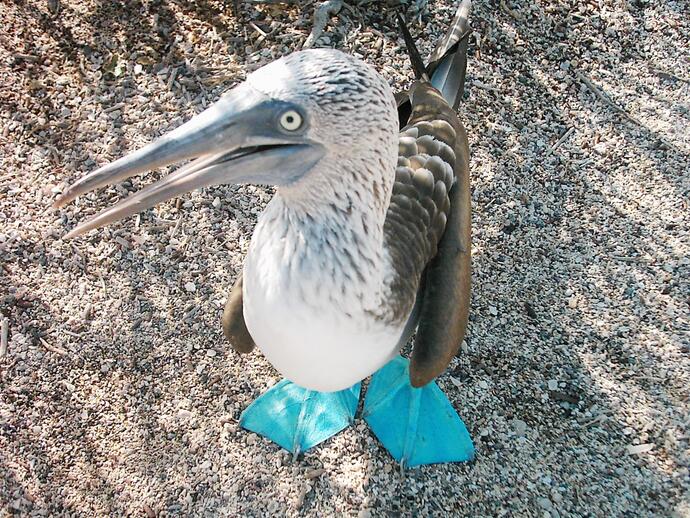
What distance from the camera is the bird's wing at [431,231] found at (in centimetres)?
254

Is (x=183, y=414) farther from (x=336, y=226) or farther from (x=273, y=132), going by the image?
(x=273, y=132)

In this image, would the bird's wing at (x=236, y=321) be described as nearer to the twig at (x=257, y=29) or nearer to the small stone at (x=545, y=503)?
the small stone at (x=545, y=503)

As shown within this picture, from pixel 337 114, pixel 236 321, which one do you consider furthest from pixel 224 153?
pixel 236 321

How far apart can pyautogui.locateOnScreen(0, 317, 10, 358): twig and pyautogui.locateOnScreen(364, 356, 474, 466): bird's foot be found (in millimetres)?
1827

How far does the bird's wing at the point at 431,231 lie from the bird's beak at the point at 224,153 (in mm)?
688

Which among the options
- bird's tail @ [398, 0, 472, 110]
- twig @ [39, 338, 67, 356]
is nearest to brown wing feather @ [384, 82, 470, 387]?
bird's tail @ [398, 0, 472, 110]

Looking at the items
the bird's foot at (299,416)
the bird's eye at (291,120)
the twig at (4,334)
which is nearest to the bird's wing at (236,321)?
the bird's foot at (299,416)

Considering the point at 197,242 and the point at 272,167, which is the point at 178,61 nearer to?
the point at 197,242

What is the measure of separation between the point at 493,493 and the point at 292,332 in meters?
1.57

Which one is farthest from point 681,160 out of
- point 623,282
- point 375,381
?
point 375,381

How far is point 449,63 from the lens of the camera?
3484 mm

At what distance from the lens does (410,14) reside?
4.42 m

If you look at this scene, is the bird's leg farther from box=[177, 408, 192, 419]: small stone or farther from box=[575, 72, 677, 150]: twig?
box=[177, 408, 192, 419]: small stone

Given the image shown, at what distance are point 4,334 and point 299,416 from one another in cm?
156
